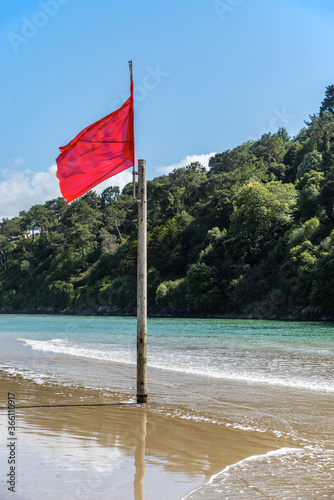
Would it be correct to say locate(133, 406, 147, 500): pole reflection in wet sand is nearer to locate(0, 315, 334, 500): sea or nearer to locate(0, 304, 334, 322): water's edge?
locate(0, 315, 334, 500): sea

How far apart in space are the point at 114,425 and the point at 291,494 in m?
3.62

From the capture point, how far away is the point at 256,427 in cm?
771

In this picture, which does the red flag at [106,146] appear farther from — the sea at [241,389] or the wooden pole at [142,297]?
the sea at [241,389]

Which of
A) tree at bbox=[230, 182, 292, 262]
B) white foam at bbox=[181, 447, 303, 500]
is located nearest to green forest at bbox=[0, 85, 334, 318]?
tree at bbox=[230, 182, 292, 262]

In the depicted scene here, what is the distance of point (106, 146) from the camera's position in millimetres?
9828

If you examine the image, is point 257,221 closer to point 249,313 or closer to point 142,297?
point 249,313

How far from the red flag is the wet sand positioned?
14.6 feet

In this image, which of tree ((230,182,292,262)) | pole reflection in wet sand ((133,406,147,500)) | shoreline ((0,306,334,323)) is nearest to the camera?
pole reflection in wet sand ((133,406,147,500))

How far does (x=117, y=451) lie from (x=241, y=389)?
230 inches

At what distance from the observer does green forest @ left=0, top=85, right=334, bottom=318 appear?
63406mm

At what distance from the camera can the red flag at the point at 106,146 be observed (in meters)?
9.80

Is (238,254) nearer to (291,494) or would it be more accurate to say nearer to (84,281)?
(84,281)

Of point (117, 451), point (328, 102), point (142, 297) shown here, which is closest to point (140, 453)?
point (117, 451)

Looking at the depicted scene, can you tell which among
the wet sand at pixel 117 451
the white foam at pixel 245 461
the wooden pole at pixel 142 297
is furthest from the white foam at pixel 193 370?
the white foam at pixel 245 461
